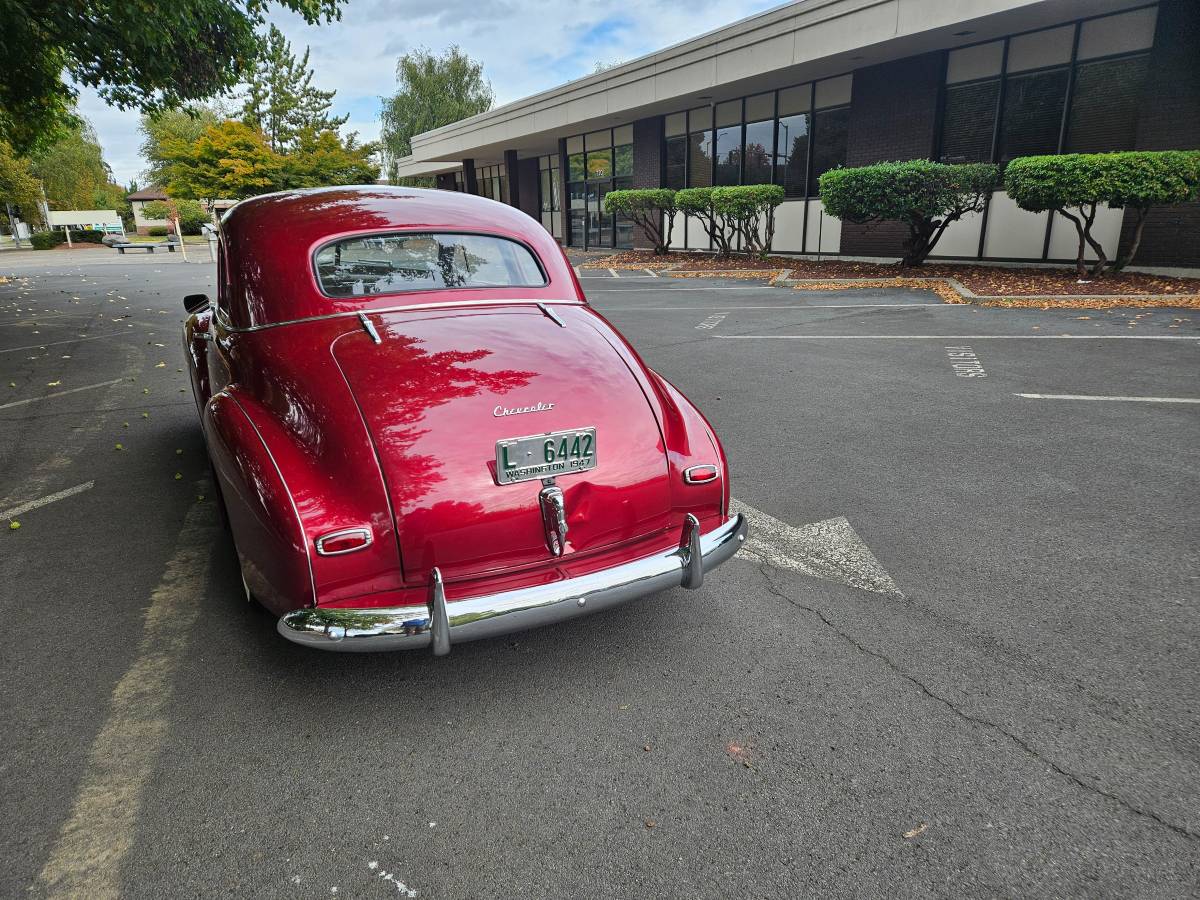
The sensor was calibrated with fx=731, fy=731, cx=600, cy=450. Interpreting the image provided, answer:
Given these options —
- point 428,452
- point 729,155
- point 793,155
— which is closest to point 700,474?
point 428,452

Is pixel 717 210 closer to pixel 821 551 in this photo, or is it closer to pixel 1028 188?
pixel 1028 188

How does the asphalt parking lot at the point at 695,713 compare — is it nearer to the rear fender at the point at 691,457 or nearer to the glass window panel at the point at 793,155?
the rear fender at the point at 691,457

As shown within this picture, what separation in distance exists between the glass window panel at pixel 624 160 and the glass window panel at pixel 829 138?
8761 mm

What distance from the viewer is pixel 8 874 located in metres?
1.91

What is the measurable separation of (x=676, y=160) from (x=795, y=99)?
5.45 m

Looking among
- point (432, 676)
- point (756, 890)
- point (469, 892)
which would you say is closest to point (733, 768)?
point (756, 890)

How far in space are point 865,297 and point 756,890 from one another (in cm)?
1203

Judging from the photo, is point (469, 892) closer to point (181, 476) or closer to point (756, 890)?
point (756, 890)

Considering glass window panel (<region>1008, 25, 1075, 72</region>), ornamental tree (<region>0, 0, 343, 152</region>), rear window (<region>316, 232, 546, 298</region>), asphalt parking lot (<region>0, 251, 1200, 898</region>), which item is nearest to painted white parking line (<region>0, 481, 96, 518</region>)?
asphalt parking lot (<region>0, 251, 1200, 898</region>)

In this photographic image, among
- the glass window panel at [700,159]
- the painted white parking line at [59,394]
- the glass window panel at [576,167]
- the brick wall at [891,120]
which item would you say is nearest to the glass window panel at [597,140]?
the glass window panel at [576,167]

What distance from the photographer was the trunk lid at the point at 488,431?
247 centimetres

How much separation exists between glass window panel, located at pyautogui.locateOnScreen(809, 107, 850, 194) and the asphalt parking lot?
15058 mm

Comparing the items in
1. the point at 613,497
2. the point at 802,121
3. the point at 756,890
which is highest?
the point at 802,121

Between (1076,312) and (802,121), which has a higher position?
(802,121)
